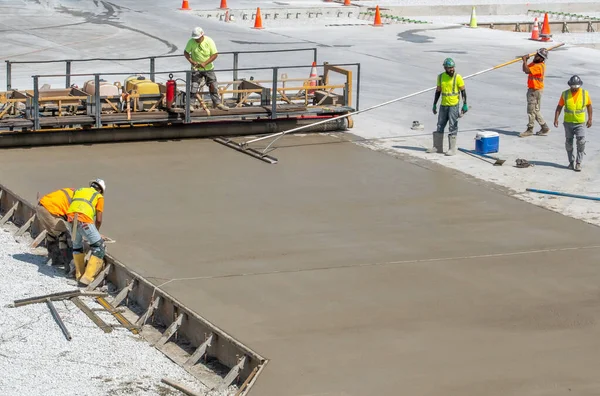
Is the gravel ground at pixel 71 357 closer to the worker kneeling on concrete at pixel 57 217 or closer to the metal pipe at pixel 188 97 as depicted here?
the worker kneeling on concrete at pixel 57 217

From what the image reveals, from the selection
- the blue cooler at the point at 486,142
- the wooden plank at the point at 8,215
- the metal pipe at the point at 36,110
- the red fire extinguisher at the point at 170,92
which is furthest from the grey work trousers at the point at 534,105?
the wooden plank at the point at 8,215

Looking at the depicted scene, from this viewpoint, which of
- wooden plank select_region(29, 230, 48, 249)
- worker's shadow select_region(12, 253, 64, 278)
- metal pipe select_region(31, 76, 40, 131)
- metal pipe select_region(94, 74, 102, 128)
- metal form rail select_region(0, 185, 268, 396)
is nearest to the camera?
metal form rail select_region(0, 185, 268, 396)

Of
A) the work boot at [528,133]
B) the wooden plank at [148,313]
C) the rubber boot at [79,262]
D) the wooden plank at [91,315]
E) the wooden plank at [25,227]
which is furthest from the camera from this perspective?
the work boot at [528,133]

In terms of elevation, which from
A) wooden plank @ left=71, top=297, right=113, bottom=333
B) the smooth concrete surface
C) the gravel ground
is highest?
the smooth concrete surface

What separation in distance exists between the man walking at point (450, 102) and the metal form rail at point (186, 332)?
25.3 feet

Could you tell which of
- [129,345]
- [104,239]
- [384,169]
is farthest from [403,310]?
[384,169]

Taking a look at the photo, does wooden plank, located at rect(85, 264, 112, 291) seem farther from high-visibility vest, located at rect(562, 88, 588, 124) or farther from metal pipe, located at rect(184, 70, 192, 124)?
high-visibility vest, located at rect(562, 88, 588, 124)

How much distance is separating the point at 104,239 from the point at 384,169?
18.8ft

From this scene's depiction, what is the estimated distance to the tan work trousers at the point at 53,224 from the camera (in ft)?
42.0

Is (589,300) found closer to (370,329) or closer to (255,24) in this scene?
(370,329)

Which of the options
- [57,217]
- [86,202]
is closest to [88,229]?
[86,202]

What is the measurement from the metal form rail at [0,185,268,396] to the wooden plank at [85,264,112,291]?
0.11 ft

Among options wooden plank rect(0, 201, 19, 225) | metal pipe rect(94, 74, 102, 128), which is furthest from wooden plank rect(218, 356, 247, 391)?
metal pipe rect(94, 74, 102, 128)

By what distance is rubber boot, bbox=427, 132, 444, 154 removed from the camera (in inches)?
732
